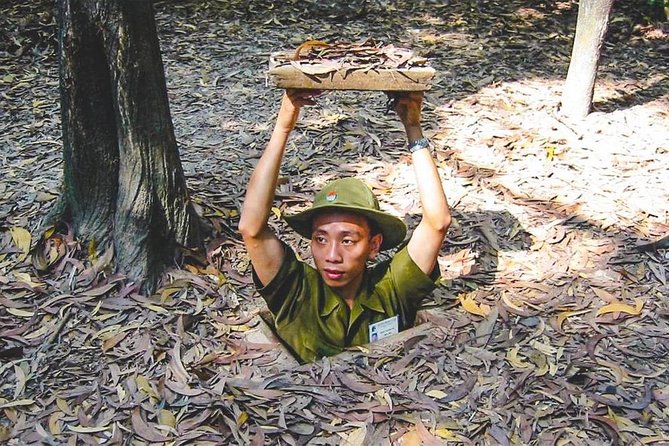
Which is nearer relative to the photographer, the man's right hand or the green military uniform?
the man's right hand

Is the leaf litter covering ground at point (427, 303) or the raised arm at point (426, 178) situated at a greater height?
the raised arm at point (426, 178)

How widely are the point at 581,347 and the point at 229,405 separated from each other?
1.61m

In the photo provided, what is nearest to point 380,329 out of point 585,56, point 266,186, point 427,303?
point 427,303

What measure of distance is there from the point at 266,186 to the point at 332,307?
73 centimetres

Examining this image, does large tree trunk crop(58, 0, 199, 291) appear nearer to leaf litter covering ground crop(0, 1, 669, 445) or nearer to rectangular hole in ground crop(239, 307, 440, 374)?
leaf litter covering ground crop(0, 1, 669, 445)

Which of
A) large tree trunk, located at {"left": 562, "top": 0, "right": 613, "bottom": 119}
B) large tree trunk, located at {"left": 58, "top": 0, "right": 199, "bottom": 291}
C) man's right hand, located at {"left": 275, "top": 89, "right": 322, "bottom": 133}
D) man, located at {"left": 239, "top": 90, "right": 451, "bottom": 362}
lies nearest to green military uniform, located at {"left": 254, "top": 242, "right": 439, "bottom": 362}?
man, located at {"left": 239, "top": 90, "right": 451, "bottom": 362}

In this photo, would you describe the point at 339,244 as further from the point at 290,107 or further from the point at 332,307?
the point at 290,107

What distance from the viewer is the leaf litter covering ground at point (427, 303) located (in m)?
2.93

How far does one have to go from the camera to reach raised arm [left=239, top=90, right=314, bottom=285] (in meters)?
3.13

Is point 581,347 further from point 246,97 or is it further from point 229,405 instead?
point 246,97

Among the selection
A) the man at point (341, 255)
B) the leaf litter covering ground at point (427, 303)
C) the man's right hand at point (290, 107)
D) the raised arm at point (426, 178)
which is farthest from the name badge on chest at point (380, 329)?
the man's right hand at point (290, 107)

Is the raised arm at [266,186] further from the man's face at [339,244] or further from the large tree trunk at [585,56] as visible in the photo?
the large tree trunk at [585,56]

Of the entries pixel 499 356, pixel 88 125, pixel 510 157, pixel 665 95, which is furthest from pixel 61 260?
pixel 665 95

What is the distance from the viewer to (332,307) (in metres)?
3.54
